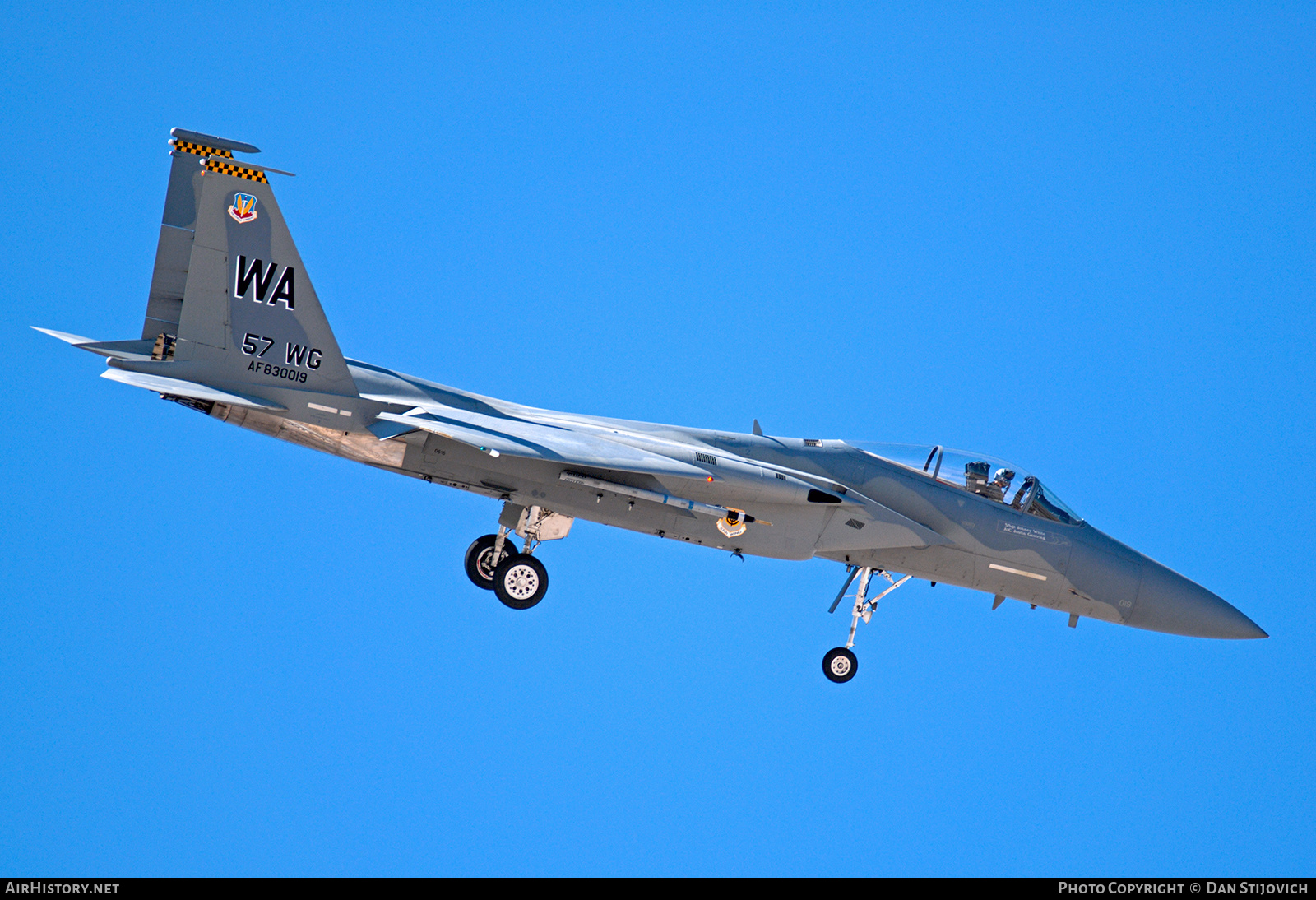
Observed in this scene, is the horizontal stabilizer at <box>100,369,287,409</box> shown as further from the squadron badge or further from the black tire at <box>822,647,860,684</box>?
the black tire at <box>822,647,860,684</box>

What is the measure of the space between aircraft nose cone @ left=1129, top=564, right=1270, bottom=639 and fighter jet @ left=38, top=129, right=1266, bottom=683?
25 mm

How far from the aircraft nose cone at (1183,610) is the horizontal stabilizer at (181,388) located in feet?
37.4

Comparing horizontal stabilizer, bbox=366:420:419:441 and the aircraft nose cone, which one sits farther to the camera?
the aircraft nose cone

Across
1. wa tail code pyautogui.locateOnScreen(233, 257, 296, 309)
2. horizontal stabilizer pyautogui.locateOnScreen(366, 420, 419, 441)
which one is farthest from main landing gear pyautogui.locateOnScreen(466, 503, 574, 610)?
wa tail code pyautogui.locateOnScreen(233, 257, 296, 309)

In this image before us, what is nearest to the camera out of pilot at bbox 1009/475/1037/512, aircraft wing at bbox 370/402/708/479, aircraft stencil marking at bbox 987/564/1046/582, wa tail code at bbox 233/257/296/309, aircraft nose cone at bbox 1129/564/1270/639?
aircraft wing at bbox 370/402/708/479

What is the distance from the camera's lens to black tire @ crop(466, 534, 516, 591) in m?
17.1

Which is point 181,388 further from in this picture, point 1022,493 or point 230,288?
point 1022,493

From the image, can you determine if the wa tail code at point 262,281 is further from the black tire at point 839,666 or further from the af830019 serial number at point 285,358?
the black tire at point 839,666

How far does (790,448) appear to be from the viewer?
57.4 feet

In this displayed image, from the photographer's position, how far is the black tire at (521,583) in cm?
1667

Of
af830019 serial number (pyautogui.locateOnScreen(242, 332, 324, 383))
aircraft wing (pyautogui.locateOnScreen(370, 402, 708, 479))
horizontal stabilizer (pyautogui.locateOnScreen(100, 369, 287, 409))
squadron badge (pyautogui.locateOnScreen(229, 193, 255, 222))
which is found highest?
squadron badge (pyautogui.locateOnScreen(229, 193, 255, 222))

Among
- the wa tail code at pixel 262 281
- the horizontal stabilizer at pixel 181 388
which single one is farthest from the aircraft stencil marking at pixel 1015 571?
the wa tail code at pixel 262 281

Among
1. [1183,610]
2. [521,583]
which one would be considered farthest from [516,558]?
[1183,610]

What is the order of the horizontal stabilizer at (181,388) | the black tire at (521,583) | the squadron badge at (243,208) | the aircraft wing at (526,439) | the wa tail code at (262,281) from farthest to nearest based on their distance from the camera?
the black tire at (521,583)
the wa tail code at (262,281)
the squadron badge at (243,208)
the aircraft wing at (526,439)
the horizontal stabilizer at (181,388)
